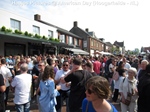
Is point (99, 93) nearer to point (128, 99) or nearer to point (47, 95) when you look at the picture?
point (47, 95)

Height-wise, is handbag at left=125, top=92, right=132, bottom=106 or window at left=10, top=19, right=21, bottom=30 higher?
window at left=10, top=19, right=21, bottom=30

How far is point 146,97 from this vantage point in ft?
8.98

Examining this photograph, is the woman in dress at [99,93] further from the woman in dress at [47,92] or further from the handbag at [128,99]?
the handbag at [128,99]

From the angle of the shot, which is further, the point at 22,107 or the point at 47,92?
the point at 22,107

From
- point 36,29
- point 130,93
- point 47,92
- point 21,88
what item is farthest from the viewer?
point 36,29

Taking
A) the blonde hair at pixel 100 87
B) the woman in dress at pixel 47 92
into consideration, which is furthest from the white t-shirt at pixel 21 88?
the blonde hair at pixel 100 87

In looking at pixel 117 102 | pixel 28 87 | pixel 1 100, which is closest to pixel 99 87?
pixel 28 87

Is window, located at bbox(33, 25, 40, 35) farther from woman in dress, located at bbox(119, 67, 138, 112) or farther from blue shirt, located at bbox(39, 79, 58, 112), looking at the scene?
woman in dress, located at bbox(119, 67, 138, 112)

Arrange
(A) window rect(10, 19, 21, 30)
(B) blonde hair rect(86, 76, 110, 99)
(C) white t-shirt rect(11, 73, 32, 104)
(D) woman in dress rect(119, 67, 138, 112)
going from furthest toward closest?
(A) window rect(10, 19, 21, 30) → (C) white t-shirt rect(11, 73, 32, 104) → (D) woman in dress rect(119, 67, 138, 112) → (B) blonde hair rect(86, 76, 110, 99)

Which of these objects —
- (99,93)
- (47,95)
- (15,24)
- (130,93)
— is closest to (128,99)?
(130,93)

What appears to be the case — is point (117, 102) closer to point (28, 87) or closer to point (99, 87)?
point (28, 87)

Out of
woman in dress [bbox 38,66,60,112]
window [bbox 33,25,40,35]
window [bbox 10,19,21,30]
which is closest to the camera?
woman in dress [bbox 38,66,60,112]

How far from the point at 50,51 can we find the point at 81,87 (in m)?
21.9

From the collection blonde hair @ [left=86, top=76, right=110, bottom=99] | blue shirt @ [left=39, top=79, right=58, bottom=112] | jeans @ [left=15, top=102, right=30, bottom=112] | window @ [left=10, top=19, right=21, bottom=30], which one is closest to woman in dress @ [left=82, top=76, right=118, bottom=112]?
blonde hair @ [left=86, top=76, right=110, bottom=99]
